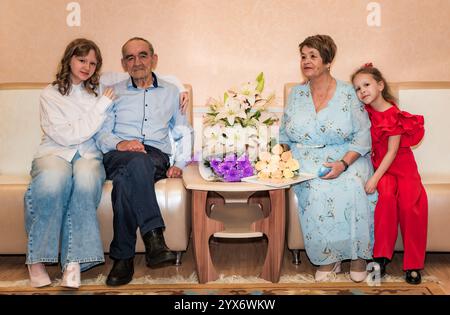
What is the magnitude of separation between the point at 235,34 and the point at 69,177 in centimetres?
146

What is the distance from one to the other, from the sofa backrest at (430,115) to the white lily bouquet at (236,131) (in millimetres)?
983

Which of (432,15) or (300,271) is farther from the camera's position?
(432,15)

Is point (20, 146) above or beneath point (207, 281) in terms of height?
above

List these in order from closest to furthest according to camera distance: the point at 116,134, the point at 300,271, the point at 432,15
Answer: the point at 300,271
the point at 116,134
the point at 432,15

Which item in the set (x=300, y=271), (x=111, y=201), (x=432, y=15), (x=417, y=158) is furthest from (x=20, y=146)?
(x=432, y=15)

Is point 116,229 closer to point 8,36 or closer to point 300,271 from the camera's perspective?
point 300,271

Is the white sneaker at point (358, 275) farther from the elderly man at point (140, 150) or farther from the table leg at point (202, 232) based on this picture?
the elderly man at point (140, 150)

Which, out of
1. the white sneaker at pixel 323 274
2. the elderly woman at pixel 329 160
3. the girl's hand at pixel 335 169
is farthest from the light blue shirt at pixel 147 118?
the white sneaker at pixel 323 274

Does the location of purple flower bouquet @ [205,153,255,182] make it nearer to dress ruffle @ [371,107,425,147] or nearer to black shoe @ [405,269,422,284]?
dress ruffle @ [371,107,425,147]

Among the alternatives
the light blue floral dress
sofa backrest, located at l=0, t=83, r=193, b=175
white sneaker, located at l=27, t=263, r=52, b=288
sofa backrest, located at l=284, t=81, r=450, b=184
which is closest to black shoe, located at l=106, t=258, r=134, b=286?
white sneaker, located at l=27, t=263, r=52, b=288

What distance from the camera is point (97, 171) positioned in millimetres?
2836

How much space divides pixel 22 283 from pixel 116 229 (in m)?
0.54

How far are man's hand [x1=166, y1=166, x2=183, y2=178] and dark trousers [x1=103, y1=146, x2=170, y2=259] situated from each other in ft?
0.84

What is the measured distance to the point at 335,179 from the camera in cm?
280
